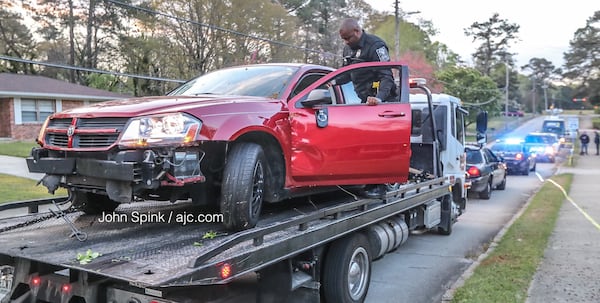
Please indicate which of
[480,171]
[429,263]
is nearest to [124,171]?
[429,263]

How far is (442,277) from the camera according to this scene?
6.70 m

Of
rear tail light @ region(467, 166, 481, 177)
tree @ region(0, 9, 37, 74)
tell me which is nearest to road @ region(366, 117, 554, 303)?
rear tail light @ region(467, 166, 481, 177)

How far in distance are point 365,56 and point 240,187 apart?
282 cm

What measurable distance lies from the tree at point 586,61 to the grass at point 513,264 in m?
64.7

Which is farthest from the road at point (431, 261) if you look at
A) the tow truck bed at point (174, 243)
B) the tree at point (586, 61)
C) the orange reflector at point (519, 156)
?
the tree at point (586, 61)

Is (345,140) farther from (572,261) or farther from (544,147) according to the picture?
(544,147)

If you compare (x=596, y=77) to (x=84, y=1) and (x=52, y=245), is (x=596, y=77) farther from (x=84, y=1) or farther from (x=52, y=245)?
(x=52, y=245)

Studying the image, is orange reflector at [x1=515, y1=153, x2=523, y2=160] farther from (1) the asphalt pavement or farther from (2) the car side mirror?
(2) the car side mirror

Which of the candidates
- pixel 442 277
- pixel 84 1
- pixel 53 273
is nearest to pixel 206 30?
pixel 84 1

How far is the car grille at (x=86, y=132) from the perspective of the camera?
148 inches

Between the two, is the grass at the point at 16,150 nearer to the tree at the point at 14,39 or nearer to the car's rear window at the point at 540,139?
the tree at the point at 14,39

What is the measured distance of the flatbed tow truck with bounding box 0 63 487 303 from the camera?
3311 millimetres

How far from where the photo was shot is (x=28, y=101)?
26812mm

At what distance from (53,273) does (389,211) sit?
3.69 m
